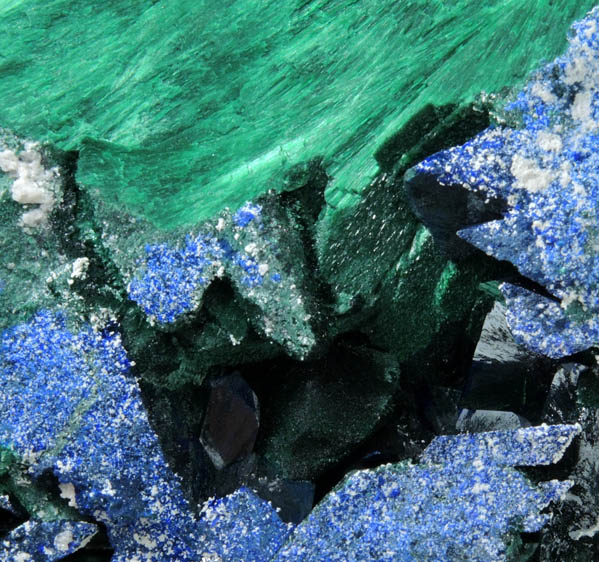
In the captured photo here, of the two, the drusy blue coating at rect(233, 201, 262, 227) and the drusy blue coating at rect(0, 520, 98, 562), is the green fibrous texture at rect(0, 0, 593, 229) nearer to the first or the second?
the drusy blue coating at rect(233, 201, 262, 227)

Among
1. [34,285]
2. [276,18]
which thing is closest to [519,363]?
[276,18]

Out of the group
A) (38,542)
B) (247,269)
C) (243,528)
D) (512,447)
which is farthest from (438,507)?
(38,542)

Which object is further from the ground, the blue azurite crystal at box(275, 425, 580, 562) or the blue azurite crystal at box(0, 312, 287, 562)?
the blue azurite crystal at box(0, 312, 287, 562)

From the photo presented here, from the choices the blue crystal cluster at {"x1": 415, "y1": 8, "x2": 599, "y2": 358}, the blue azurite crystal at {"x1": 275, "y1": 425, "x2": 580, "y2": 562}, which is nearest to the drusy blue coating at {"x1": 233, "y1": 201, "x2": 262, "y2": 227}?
the blue crystal cluster at {"x1": 415, "y1": 8, "x2": 599, "y2": 358}

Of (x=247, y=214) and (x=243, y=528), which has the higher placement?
(x=247, y=214)

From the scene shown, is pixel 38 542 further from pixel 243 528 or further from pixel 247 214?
pixel 247 214

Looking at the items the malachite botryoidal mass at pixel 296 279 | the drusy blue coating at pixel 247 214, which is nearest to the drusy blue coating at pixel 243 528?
the malachite botryoidal mass at pixel 296 279

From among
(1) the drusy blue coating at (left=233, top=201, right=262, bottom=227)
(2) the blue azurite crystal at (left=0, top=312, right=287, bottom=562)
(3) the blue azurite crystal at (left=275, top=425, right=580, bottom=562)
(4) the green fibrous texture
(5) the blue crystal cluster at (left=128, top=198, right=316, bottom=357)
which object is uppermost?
(4) the green fibrous texture

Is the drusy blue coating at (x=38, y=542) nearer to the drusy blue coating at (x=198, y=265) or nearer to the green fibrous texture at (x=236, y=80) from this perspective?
the drusy blue coating at (x=198, y=265)
